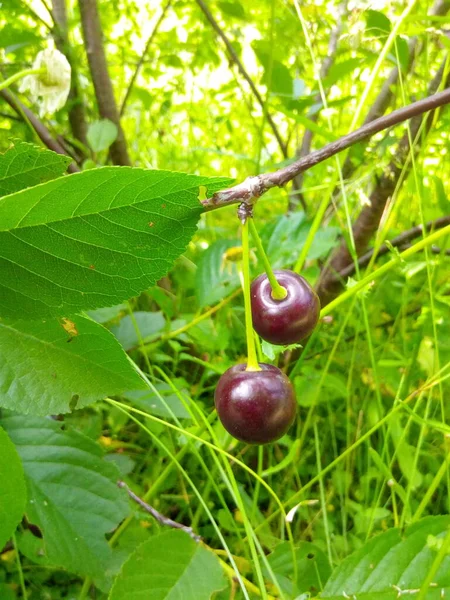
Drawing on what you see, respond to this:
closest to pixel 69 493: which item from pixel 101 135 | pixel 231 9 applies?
pixel 101 135

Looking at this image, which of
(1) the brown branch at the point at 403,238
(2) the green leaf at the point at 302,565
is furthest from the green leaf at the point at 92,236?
(1) the brown branch at the point at 403,238

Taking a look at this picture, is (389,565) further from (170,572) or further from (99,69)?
(99,69)

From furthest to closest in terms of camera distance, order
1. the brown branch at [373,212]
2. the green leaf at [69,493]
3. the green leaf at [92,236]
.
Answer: the brown branch at [373,212] < the green leaf at [69,493] < the green leaf at [92,236]

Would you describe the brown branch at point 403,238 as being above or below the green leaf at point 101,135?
below

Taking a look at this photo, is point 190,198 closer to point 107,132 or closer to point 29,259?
point 29,259

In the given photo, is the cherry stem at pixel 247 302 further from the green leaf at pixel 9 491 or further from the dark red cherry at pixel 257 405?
the green leaf at pixel 9 491
